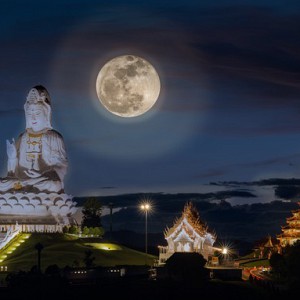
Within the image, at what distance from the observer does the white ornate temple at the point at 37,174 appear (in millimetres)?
117312

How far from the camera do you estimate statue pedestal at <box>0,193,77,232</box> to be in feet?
382

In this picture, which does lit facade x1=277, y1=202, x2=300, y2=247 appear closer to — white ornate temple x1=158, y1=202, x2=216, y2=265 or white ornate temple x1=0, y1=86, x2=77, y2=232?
white ornate temple x1=158, y1=202, x2=216, y2=265

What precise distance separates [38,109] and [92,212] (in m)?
12.0

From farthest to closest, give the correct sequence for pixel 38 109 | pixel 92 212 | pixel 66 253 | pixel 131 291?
pixel 92 212, pixel 38 109, pixel 66 253, pixel 131 291

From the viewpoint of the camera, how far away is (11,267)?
300 feet

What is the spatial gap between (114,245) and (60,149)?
15.6m

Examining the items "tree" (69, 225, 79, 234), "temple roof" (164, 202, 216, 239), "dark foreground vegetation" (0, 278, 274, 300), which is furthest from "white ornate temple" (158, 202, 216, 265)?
"dark foreground vegetation" (0, 278, 274, 300)

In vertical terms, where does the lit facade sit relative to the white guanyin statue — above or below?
below

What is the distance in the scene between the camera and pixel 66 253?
96688mm

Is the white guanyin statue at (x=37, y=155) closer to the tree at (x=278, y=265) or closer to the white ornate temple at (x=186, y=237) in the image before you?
the white ornate temple at (x=186, y=237)

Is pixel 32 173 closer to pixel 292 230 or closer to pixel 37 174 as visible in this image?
pixel 37 174

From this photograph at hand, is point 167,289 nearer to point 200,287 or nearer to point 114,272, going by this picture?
point 200,287

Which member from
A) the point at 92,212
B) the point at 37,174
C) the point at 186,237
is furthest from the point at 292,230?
the point at 37,174

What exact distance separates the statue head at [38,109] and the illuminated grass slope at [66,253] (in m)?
14.5
